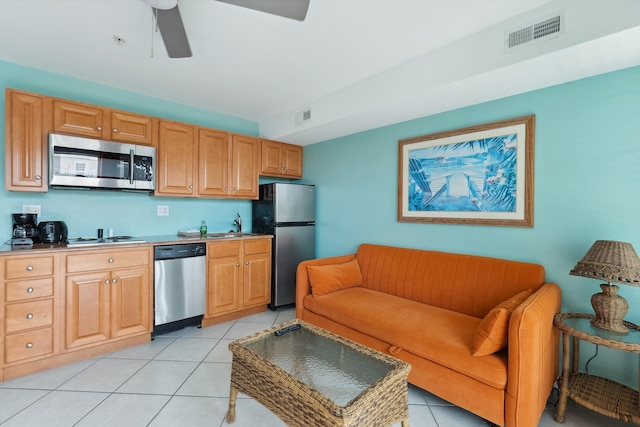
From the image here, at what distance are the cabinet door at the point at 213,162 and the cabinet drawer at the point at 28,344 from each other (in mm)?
1736

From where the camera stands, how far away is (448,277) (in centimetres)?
242

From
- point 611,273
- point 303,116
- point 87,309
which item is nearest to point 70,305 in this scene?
point 87,309

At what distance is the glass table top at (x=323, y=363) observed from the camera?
1303mm

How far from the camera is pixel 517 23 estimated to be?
176 centimetres

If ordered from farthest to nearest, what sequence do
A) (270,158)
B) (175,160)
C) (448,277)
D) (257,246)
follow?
1. (270,158)
2. (257,246)
3. (175,160)
4. (448,277)

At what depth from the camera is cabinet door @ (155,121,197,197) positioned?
2.93 m

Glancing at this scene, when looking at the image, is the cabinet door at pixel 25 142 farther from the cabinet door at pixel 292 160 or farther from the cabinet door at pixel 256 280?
the cabinet door at pixel 292 160

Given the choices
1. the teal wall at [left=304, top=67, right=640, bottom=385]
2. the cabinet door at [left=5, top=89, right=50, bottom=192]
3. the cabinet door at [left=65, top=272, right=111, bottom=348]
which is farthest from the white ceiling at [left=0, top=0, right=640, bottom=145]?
Result: the cabinet door at [left=65, top=272, right=111, bottom=348]

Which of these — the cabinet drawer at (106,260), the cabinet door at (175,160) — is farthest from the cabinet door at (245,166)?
the cabinet drawer at (106,260)

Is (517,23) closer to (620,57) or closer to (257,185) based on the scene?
(620,57)

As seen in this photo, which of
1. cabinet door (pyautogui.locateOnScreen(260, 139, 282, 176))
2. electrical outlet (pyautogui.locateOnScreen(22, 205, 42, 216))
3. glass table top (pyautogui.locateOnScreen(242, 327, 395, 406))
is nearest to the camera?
glass table top (pyautogui.locateOnScreen(242, 327, 395, 406))

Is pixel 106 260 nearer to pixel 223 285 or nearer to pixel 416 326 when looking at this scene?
pixel 223 285

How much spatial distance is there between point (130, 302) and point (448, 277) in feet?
9.27

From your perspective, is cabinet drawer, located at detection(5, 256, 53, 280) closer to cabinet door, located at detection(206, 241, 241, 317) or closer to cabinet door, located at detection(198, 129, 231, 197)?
cabinet door, located at detection(206, 241, 241, 317)
